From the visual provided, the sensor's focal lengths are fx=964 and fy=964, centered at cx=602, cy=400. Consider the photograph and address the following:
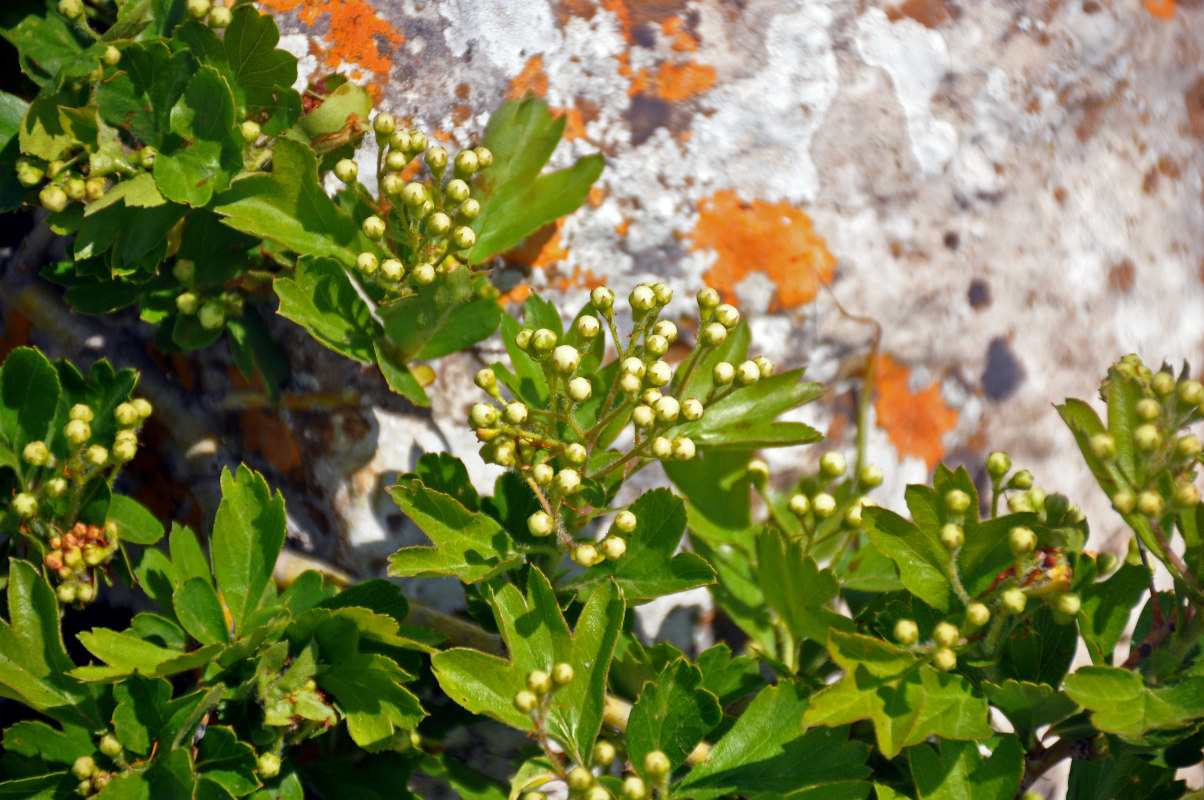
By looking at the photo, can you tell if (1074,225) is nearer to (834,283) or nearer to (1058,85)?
(1058,85)

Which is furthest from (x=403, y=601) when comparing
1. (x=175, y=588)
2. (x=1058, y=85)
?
(x=1058, y=85)

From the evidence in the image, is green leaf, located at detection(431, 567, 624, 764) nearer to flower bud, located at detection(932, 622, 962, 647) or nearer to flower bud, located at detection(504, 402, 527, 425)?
flower bud, located at detection(504, 402, 527, 425)

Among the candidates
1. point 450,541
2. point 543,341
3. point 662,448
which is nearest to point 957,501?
point 662,448

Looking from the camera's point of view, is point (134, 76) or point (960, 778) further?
point (134, 76)

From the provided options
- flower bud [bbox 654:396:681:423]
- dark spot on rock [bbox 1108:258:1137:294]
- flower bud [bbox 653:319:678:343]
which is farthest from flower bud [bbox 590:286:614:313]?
dark spot on rock [bbox 1108:258:1137:294]

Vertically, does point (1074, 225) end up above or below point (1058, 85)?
below

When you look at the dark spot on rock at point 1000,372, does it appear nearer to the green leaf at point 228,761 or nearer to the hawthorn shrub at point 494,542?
the hawthorn shrub at point 494,542

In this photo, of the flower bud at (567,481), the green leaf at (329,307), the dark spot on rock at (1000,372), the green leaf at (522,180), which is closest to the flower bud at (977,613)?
the flower bud at (567,481)

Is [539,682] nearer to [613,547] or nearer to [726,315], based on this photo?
[613,547]
